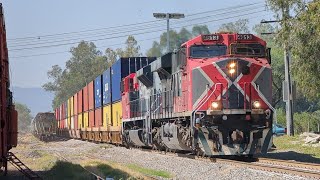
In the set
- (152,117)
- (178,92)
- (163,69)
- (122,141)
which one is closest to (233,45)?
(178,92)

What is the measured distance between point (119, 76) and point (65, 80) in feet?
348

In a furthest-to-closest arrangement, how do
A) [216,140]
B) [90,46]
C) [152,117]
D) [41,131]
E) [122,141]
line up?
[90,46], [41,131], [122,141], [152,117], [216,140]

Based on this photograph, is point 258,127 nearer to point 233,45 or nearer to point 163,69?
point 233,45

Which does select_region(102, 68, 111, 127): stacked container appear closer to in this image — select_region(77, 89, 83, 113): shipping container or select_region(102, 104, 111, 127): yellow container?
select_region(102, 104, 111, 127): yellow container

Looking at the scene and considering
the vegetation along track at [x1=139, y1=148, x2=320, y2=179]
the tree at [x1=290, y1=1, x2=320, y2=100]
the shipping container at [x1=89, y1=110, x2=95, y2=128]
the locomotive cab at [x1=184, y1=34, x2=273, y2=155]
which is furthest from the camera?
the shipping container at [x1=89, y1=110, x2=95, y2=128]

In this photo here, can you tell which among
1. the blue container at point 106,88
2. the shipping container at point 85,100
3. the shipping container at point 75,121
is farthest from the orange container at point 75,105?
the blue container at point 106,88

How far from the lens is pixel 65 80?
13375 cm

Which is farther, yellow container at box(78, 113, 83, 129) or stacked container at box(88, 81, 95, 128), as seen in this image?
yellow container at box(78, 113, 83, 129)

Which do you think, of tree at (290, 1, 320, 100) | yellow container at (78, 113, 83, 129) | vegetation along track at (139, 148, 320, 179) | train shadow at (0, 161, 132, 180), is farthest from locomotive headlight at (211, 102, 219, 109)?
yellow container at (78, 113, 83, 129)

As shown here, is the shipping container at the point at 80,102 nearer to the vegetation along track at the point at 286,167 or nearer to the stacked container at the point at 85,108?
the stacked container at the point at 85,108

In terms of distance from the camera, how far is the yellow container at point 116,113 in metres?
29.5

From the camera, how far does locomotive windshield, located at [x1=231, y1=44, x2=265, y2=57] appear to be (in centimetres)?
1694

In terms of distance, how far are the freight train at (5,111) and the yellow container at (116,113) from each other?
49.0 feet

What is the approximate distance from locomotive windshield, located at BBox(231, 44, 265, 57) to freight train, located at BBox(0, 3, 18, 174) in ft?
23.2
